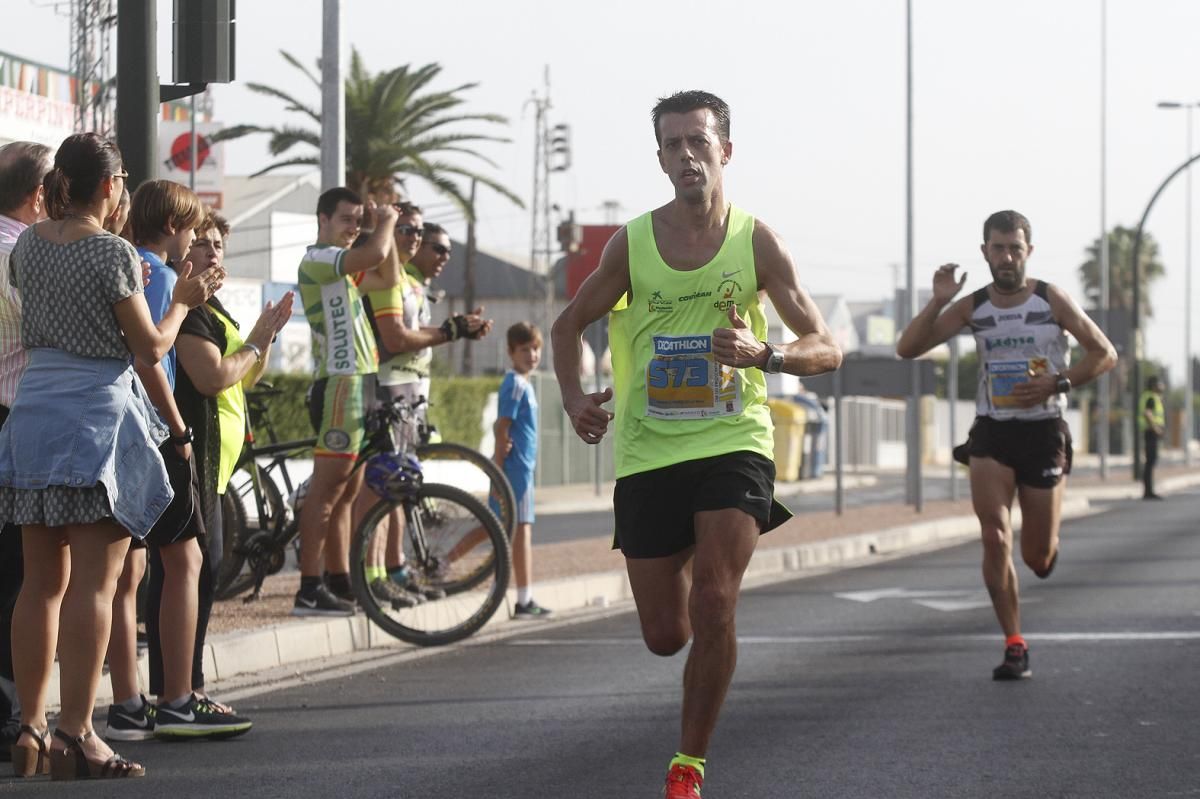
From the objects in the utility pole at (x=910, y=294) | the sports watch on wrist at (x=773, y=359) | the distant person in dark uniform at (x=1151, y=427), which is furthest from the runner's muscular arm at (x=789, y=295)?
the distant person in dark uniform at (x=1151, y=427)

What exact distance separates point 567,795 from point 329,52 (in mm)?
8485

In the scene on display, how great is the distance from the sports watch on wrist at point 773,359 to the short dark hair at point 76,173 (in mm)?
2092

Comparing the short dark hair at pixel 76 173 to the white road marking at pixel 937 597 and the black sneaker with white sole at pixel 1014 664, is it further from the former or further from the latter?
the white road marking at pixel 937 597

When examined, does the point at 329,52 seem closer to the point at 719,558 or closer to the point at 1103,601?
the point at 1103,601

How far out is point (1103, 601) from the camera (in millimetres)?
12625

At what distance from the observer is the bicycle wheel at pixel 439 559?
9344 millimetres

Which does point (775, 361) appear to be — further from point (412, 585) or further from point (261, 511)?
point (261, 511)

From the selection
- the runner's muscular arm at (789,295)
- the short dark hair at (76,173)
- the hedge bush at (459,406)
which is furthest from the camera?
the hedge bush at (459,406)

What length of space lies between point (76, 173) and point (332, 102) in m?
7.30

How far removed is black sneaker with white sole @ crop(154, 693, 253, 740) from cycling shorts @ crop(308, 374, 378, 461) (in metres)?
2.92

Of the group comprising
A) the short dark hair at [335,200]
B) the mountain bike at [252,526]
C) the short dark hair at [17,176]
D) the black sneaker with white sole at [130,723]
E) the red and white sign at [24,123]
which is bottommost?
the black sneaker with white sole at [130,723]

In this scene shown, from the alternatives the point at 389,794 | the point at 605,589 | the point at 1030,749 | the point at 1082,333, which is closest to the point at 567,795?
the point at 389,794

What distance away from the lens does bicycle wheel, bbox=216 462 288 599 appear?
999 cm

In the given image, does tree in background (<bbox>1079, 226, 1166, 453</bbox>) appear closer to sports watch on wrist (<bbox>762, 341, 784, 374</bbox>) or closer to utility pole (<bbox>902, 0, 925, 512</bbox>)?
utility pole (<bbox>902, 0, 925, 512</bbox>)
